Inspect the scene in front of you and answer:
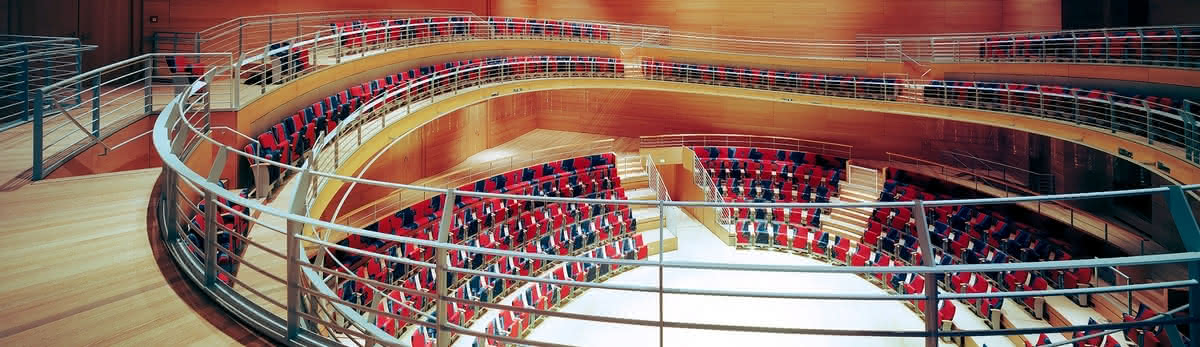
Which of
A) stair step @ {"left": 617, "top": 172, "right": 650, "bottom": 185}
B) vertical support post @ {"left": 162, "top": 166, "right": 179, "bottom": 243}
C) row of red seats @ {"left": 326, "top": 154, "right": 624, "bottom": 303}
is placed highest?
vertical support post @ {"left": 162, "top": 166, "right": 179, "bottom": 243}

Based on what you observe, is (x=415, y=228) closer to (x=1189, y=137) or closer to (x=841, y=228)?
(x=841, y=228)

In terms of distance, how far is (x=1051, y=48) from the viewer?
438 inches

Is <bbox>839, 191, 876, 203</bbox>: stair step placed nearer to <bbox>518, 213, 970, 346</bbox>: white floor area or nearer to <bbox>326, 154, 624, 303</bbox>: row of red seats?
<bbox>518, 213, 970, 346</bbox>: white floor area

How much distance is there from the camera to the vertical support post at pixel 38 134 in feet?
12.4

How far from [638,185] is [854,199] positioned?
3997 millimetres

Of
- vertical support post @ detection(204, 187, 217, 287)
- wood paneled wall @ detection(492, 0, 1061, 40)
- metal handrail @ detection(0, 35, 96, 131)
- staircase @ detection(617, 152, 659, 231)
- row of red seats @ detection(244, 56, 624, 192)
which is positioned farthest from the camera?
wood paneled wall @ detection(492, 0, 1061, 40)

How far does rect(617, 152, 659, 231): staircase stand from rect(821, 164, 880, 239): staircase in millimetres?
3006

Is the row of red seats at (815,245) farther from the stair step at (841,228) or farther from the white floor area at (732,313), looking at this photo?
the white floor area at (732,313)

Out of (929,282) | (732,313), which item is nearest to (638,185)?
(732,313)

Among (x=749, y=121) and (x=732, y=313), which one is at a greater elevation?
(x=749, y=121)

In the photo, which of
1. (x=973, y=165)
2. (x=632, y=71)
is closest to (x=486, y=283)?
(x=632, y=71)

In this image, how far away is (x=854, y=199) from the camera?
40.5ft

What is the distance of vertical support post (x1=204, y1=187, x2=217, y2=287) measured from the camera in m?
2.33

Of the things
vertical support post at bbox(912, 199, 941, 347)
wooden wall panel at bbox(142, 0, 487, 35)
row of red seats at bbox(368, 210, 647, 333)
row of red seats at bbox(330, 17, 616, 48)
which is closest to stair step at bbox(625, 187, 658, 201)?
row of red seats at bbox(368, 210, 647, 333)
